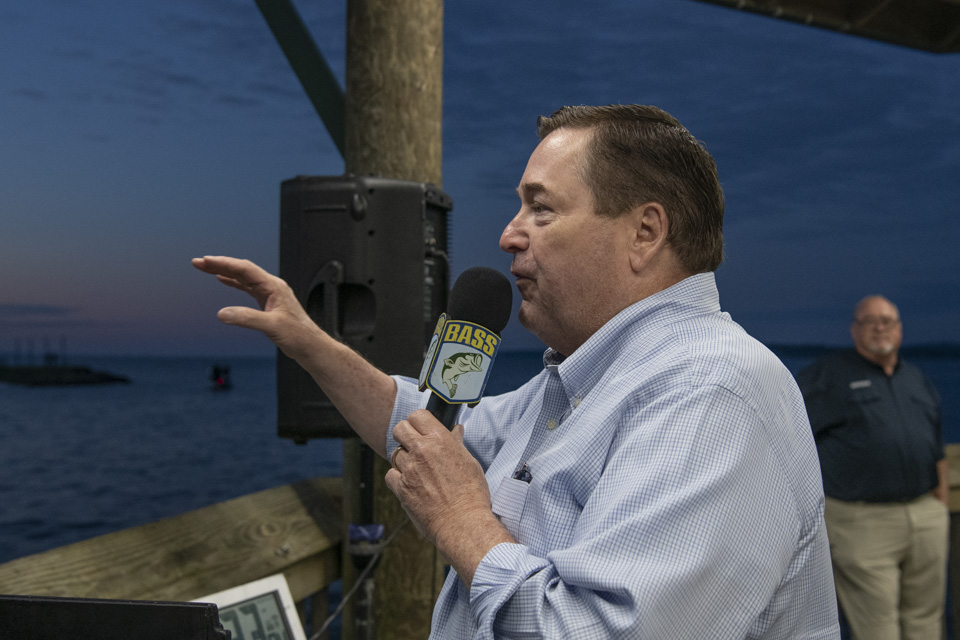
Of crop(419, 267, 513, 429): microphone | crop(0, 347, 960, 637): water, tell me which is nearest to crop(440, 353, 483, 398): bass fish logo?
crop(419, 267, 513, 429): microphone

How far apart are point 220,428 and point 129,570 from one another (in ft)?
166

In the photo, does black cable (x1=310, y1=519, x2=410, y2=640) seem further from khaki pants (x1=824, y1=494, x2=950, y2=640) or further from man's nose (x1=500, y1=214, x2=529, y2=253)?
khaki pants (x1=824, y1=494, x2=950, y2=640)

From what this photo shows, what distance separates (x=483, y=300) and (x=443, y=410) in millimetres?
186

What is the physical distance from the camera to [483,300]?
1.08 m

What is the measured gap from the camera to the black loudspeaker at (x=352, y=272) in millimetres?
1890

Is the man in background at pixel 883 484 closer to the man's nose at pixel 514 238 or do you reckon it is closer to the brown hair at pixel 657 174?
the brown hair at pixel 657 174

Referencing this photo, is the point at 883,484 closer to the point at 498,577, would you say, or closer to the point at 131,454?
the point at 498,577

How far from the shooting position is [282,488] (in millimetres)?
2234

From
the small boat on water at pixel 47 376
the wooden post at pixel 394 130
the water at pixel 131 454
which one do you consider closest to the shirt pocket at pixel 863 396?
the wooden post at pixel 394 130

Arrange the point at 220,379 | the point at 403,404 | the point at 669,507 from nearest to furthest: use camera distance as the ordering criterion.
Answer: the point at 669,507 → the point at 403,404 → the point at 220,379

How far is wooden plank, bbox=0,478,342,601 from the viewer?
5.02ft

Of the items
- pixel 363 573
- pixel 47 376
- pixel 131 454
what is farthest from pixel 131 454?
pixel 363 573

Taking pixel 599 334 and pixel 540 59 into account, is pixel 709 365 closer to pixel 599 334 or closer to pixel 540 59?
pixel 599 334

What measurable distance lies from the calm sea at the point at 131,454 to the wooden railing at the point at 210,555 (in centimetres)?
1366
